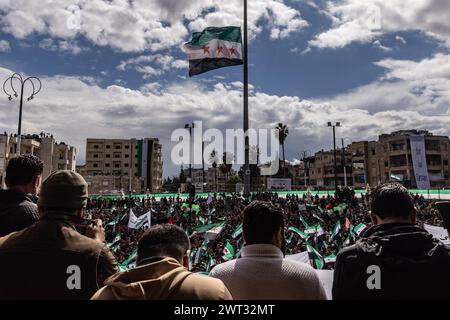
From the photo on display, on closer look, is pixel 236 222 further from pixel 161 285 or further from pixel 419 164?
pixel 419 164

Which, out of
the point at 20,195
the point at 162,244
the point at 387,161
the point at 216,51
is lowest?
the point at 162,244

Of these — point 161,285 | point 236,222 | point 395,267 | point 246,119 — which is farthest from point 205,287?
point 246,119

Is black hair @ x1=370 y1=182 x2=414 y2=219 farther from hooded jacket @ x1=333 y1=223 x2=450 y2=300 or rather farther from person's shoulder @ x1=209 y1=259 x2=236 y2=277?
person's shoulder @ x1=209 y1=259 x2=236 y2=277

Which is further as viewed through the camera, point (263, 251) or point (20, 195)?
point (20, 195)

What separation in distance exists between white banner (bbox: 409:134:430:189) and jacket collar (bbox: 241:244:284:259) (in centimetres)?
3482

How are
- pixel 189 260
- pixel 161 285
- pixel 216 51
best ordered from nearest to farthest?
1. pixel 161 285
2. pixel 189 260
3. pixel 216 51

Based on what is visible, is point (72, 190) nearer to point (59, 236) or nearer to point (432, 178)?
point (59, 236)

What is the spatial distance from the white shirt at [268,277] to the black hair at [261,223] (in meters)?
0.06

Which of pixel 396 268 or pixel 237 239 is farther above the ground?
pixel 396 268

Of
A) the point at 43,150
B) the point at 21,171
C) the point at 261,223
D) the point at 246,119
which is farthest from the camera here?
the point at 43,150

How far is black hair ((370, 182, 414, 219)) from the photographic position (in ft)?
8.09

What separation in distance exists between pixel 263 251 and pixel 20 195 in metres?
1.96

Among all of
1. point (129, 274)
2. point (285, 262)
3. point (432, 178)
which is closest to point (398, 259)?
point (285, 262)

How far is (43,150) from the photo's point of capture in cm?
6962
